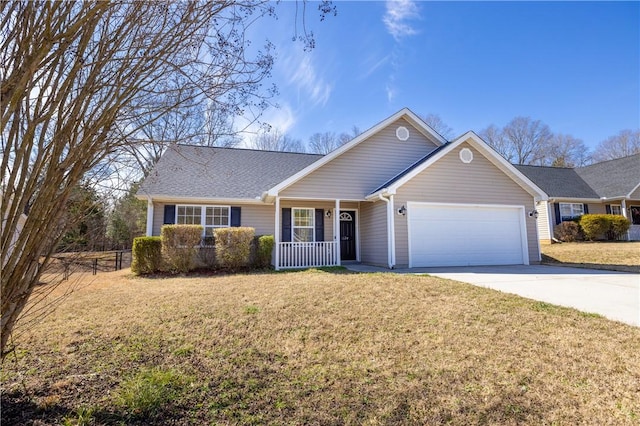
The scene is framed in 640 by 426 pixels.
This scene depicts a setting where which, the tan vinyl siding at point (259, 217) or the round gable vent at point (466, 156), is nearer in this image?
the round gable vent at point (466, 156)

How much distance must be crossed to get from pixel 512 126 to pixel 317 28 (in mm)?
41697

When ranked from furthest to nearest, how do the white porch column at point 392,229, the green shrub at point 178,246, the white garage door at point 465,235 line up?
the white garage door at point 465,235 → the white porch column at point 392,229 → the green shrub at point 178,246

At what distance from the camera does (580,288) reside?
21.9 feet

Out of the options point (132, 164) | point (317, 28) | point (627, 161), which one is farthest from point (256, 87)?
point (627, 161)

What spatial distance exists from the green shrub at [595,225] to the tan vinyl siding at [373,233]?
492 inches

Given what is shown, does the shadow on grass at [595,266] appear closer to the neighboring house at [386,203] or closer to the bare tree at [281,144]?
the neighboring house at [386,203]

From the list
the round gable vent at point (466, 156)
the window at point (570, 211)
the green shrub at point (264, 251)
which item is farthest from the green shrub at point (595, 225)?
the green shrub at point (264, 251)

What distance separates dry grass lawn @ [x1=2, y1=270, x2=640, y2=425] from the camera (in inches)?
100

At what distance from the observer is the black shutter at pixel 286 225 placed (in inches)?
482

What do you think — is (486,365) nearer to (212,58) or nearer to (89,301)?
(212,58)

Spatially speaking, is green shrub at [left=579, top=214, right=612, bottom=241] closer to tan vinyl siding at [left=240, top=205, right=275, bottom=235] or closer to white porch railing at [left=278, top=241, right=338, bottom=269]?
white porch railing at [left=278, top=241, right=338, bottom=269]

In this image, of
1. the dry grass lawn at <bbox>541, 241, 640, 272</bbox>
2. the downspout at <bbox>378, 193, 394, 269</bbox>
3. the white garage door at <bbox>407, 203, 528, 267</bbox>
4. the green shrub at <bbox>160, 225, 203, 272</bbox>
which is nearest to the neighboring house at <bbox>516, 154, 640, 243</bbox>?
the dry grass lawn at <bbox>541, 241, 640, 272</bbox>

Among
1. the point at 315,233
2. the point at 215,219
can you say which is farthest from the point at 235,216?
the point at 315,233

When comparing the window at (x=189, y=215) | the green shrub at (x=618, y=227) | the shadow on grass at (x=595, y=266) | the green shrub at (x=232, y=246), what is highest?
the window at (x=189, y=215)
